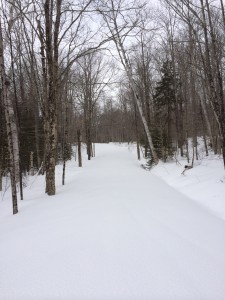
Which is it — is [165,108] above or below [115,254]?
above

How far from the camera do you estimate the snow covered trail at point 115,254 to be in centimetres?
253

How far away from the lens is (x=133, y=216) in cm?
481

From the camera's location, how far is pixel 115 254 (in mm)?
3232

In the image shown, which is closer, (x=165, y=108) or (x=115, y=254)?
(x=115, y=254)

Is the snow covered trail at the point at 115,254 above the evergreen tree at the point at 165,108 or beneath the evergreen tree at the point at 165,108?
beneath

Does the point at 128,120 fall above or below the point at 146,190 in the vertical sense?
above

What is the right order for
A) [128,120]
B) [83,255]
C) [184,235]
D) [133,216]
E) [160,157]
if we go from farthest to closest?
[128,120], [160,157], [133,216], [184,235], [83,255]

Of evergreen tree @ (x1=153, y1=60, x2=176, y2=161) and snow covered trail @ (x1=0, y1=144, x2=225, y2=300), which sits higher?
evergreen tree @ (x1=153, y1=60, x2=176, y2=161)

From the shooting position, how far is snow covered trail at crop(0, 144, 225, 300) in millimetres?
2531

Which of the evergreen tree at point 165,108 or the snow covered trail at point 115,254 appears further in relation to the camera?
the evergreen tree at point 165,108

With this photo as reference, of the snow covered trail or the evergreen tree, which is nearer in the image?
the snow covered trail

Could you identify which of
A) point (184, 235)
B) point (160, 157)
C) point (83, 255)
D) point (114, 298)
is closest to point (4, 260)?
point (83, 255)

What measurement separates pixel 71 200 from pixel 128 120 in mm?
35885

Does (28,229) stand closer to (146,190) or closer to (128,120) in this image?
(146,190)
